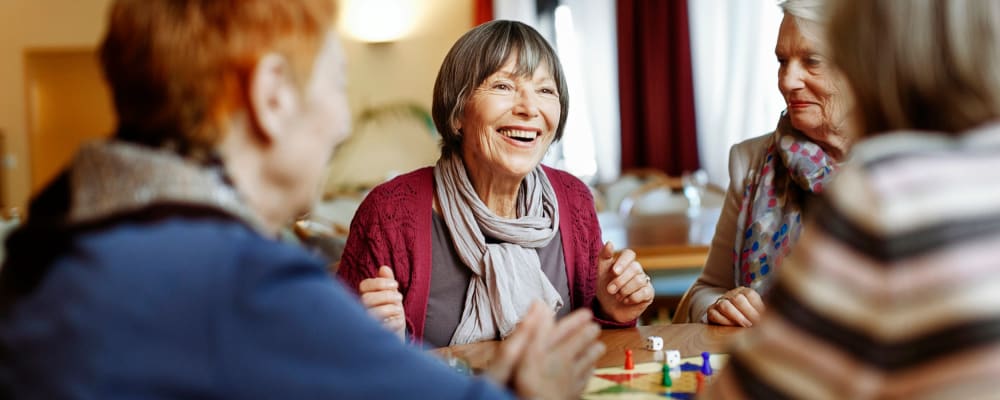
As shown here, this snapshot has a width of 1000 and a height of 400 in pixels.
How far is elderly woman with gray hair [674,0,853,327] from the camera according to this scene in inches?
83.3

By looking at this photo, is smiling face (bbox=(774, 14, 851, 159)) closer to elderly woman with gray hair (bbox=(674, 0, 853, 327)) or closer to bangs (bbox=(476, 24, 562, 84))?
elderly woman with gray hair (bbox=(674, 0, 853, 327))

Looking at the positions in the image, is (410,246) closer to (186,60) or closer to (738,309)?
(738,309)

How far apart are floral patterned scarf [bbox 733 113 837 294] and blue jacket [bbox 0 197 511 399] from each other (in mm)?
1447

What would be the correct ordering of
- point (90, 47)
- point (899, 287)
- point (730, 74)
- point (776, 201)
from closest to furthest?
point (899, 287)
point (776, 201)
point (730, 74)
point (90, 47)

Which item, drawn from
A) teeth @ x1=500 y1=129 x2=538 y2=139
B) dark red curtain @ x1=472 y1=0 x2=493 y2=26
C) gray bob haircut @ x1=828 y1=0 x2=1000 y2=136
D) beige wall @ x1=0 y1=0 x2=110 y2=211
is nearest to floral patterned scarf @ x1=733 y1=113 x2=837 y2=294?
teeth @ x1=500 y1=129 x2=538 y2=139

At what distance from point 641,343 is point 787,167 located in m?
0.63

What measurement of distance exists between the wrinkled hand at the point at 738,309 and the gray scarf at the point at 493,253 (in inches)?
12.7

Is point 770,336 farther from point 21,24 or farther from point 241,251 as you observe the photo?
point 21,24

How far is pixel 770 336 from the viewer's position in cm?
86

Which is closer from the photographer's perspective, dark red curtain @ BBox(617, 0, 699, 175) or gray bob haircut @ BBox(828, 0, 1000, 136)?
gray bob haircut @ BBox(828, 0, 1000, 136)

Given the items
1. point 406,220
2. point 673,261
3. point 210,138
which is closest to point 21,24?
point 673,261

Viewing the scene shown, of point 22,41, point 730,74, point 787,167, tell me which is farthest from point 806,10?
point 22,41

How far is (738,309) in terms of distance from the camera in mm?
1942

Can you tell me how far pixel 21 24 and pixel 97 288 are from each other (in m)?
10.1
